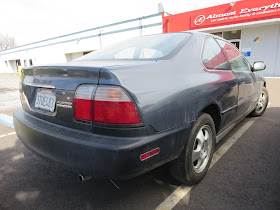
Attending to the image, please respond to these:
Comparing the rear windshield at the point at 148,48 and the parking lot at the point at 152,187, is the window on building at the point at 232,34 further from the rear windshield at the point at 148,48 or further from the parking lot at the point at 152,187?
the rear windshield at the point at 148,48

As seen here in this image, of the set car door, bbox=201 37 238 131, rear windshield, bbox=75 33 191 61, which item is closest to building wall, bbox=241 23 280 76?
car door, bbox=201 37 238 131

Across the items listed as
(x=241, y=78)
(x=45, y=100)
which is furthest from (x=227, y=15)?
(x=45, y=100)

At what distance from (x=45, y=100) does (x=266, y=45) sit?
1476 centimetres

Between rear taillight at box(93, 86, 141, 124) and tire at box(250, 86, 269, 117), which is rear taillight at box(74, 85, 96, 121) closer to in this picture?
rear taillight at box(93, 86, 141, 124)

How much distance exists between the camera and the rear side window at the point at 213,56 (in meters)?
2.22

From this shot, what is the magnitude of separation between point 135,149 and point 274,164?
1993 millimetres

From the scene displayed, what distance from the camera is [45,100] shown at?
5.87ft

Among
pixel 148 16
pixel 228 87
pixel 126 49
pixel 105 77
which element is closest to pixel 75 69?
pixel 105 77

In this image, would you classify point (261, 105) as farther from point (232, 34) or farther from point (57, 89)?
point (232, 34)

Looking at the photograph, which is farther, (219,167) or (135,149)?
(219,167)

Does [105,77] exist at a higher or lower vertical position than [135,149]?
higher

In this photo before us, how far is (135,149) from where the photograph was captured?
1363mm

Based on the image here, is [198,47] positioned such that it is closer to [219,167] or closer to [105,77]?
[105,77]

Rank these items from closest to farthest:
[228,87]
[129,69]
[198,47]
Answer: [129,69], [198,47], [228,87]
